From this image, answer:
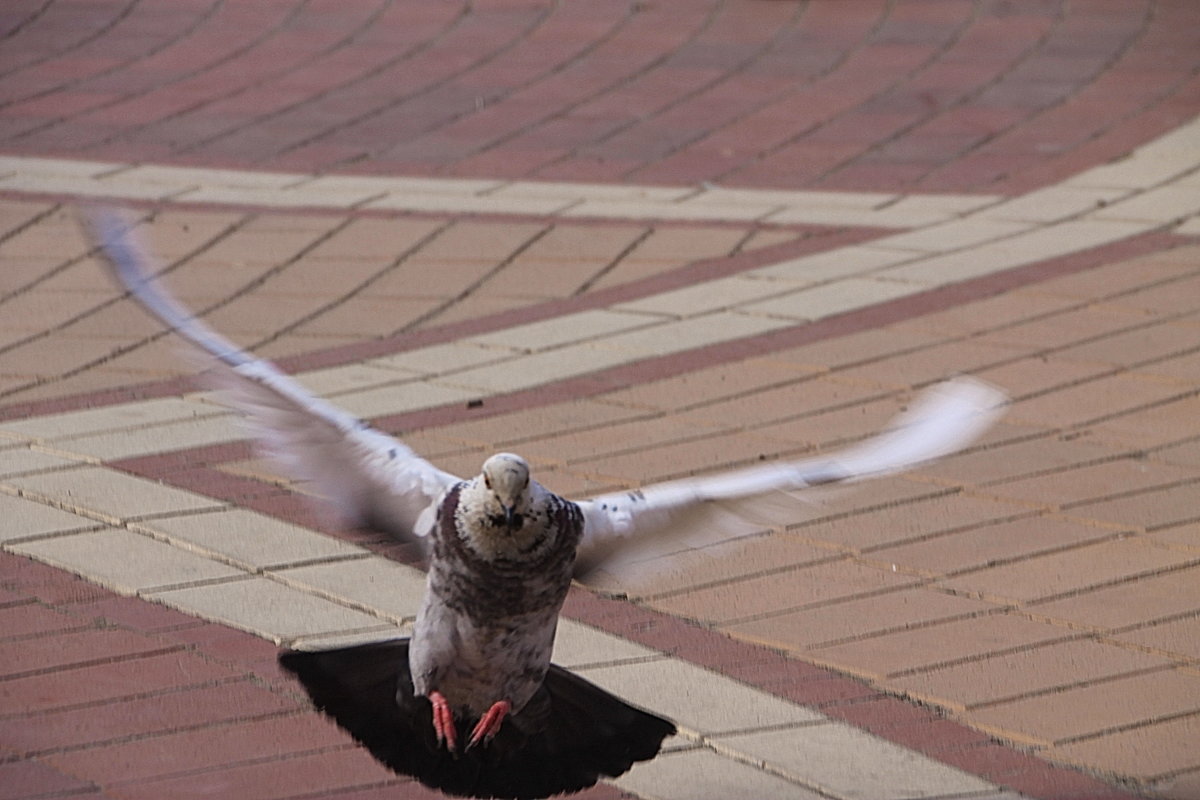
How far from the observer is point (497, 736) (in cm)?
267

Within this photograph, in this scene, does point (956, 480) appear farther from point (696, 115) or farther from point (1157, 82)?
point (1157, 82)

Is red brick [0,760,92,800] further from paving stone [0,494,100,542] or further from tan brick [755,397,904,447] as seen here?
tan brick [755,397,904,447]

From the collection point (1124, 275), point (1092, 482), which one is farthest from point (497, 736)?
point (1124, 275)

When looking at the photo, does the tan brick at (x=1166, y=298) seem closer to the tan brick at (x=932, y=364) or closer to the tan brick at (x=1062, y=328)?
the tan brick at (x=1062, y=328)

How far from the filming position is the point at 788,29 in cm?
837

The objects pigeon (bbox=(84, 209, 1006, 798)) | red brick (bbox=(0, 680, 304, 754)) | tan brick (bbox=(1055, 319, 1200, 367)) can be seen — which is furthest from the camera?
tan brick (bbox=(1055, 319, 1200, 367))

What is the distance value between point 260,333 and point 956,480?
2.09 m

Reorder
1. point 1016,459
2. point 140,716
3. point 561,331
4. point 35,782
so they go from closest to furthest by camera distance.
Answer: point 35,782
point 140,716
point 1016,459
point 561,331

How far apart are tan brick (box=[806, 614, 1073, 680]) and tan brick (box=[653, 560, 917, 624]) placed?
0.64ft

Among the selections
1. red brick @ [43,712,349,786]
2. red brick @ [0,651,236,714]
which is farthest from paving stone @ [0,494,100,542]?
red brick @ [43,712,349,786]

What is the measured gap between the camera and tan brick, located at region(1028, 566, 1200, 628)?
3.33 metres

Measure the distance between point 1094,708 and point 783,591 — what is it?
0.69 m

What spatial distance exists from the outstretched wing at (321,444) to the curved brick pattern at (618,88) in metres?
3.80

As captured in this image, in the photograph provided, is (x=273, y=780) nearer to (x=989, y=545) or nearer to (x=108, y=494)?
(x=108, y=494)
